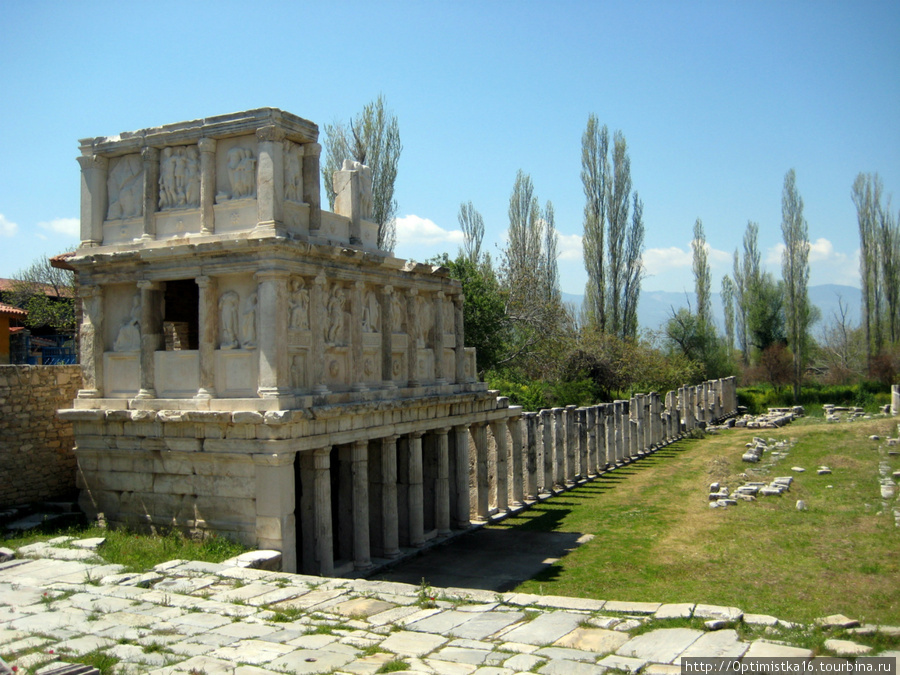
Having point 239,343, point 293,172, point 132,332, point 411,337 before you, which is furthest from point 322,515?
point 293,172

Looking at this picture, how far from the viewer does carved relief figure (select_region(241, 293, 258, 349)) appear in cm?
1191

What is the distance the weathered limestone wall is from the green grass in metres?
1.41

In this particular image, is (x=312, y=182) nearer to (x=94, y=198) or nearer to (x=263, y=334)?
(x=263, y=334)

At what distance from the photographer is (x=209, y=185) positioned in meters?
12.5

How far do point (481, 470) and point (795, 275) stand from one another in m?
32.8

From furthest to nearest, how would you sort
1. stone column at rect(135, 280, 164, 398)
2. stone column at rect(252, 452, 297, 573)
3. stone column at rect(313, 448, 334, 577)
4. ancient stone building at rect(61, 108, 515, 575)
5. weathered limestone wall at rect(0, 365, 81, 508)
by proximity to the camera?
weathered limestone wall at rect(0, 365, 81, 508) → stone column at rect(135, 280, 164, 398) → stone column at rect(313, 448, 334, 577) → ancient stone building at rect(61, 108, 515, 575) → stone column at rect(252, 452, 297, 573)

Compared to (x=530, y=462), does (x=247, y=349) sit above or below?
above

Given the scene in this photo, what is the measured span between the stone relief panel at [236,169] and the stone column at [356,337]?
235 cm

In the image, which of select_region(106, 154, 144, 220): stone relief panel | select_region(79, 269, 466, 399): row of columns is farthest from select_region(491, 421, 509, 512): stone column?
select_region(106, 154, 144, 220): stone relief panel

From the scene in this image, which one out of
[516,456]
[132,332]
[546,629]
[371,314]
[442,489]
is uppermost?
[371,314]

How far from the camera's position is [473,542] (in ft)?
52.4

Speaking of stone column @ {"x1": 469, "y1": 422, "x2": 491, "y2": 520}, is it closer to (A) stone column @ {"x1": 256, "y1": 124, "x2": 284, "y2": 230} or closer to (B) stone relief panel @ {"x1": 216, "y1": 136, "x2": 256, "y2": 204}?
(A) stone column @ {"x1": 256, "y1": 124, "x2": 284, "y2": 230}

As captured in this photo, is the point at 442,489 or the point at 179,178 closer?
the point at 179,178

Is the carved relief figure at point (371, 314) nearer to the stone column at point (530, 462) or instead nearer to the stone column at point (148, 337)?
the stone column at point (148, 337)
